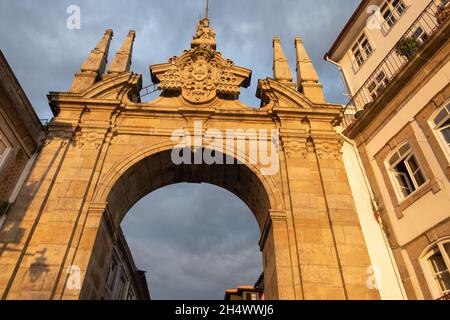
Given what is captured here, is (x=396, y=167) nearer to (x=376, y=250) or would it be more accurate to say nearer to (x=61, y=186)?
(x=376, y=250)

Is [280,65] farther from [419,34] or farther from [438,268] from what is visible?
[438,268]

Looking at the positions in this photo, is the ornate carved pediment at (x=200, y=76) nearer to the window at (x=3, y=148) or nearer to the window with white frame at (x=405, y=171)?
the window at (x=3, y=148)

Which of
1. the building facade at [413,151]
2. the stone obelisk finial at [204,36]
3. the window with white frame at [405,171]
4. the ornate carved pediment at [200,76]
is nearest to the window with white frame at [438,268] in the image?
the building facade at [413,151]

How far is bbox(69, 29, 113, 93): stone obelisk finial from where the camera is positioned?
12.5 meters

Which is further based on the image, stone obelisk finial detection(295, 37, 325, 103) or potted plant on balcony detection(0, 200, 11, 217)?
stone obelisk finial detection(295, 37, 325, 103)

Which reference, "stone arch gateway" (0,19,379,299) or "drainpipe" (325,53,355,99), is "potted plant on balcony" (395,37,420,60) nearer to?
"stone arch gateway" (0,19,379,299)

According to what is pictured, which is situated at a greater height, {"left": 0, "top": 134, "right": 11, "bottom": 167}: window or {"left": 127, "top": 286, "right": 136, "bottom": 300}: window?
{"left": 127, "top": 286, "right": 136, "bottom": 300}: window

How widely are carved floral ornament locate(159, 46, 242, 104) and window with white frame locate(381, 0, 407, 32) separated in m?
6.68

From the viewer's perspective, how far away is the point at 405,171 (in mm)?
9742

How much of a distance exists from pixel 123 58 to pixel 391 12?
37.9 ft

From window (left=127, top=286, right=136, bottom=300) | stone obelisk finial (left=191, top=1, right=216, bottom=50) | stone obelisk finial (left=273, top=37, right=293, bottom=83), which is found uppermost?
stone obelisk finial (left=191, top=1, right=216, bottom=50)

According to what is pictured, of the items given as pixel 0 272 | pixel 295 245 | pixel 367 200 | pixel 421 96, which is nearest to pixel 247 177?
pixel 295 245

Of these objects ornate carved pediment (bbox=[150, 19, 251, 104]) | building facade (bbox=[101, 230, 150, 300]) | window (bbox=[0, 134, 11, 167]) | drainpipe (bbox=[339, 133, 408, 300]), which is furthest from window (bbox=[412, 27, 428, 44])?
building facade (bbox=[101, 230, 150, 300])
